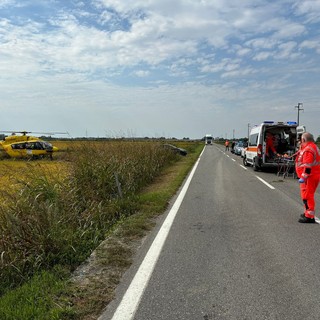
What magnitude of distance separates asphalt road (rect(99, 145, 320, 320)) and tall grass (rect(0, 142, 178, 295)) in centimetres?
115

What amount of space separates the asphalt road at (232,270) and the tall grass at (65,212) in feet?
3.78


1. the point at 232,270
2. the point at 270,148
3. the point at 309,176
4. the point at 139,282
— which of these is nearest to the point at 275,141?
the point at 270,148

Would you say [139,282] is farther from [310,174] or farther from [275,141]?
[275,141]

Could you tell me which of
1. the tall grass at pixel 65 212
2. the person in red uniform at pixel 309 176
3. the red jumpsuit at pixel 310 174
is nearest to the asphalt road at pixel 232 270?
the person in red uniform at pixel 309 176

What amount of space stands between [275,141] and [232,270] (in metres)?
15.2

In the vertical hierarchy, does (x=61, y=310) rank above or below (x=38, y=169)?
below

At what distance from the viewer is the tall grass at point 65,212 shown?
4.76 meters

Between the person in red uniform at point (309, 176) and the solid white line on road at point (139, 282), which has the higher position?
the person in red uniform at point (309, 176)

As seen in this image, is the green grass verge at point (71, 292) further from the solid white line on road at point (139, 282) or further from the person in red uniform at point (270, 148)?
the person in red uniform at point (270, 148)

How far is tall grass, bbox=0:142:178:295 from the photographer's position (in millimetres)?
4755

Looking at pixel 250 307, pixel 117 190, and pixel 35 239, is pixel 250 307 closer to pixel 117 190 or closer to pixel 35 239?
pixel 35 239

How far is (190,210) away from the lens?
8.30 metres

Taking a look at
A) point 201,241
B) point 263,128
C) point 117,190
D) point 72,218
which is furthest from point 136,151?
point 201,241

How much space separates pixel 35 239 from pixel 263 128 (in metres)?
14.0
